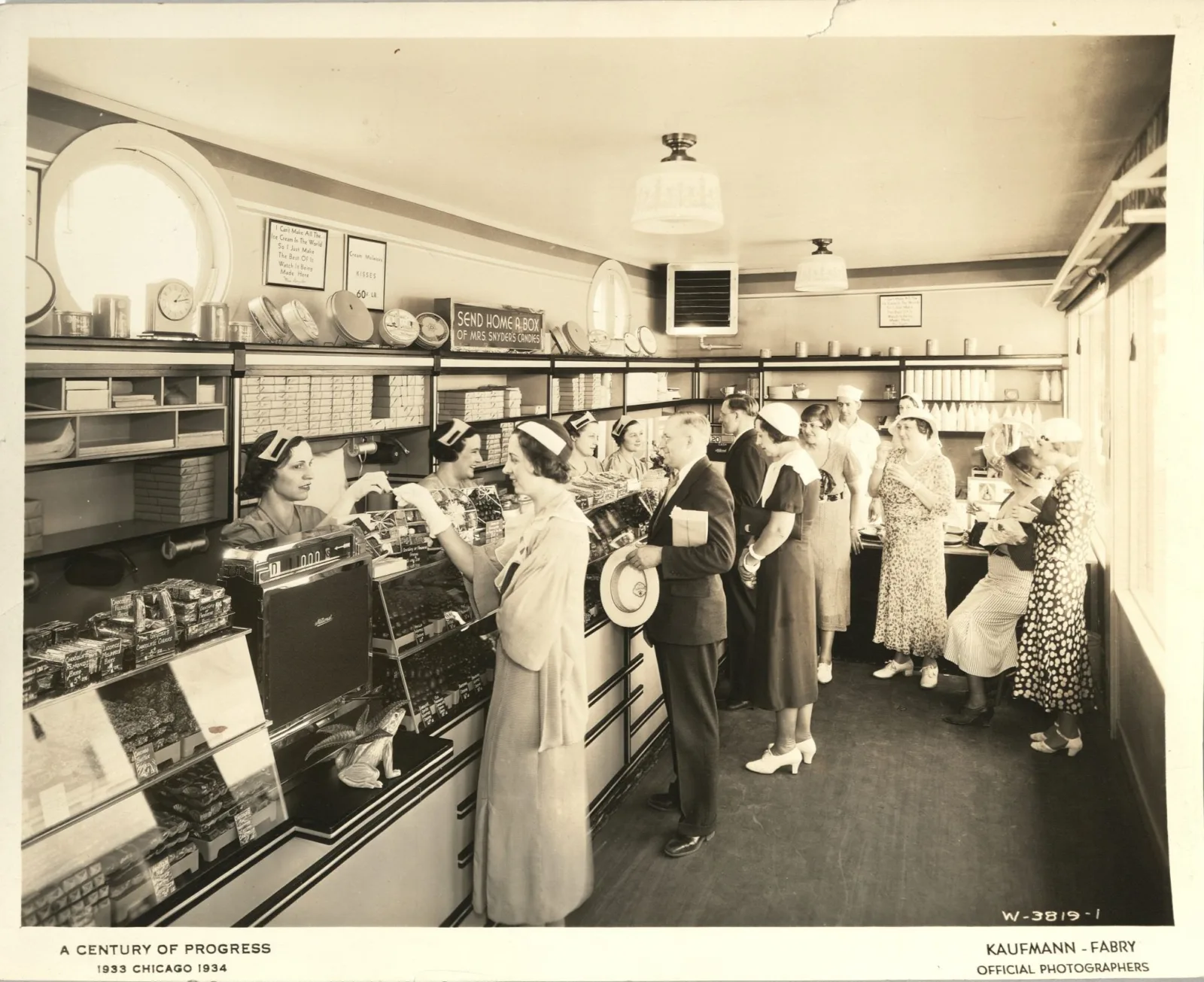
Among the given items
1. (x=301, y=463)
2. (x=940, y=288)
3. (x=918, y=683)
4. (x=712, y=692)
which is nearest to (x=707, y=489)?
(x=712, y=692)

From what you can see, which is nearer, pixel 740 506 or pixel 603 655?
pixel 603 655

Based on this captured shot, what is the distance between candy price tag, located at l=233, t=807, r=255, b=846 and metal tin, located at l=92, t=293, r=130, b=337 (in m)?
1.68

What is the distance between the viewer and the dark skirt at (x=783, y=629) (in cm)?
332

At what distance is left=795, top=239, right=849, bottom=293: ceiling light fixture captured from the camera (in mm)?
3178

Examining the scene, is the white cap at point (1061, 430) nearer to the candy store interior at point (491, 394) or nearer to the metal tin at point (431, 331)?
the candy store interior at point (491, 394)

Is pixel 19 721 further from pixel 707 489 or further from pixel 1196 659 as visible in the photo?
pixel 1196 659

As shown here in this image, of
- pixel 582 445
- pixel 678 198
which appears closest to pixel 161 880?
pixel 678 198

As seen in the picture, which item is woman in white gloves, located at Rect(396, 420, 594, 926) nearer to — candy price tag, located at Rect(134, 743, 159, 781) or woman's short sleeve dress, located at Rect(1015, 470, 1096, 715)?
candy price tag, located at Rect(134, 743, 159, 781)

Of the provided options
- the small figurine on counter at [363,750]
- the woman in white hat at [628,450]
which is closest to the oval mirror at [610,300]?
the woman in white hat at [628,450]

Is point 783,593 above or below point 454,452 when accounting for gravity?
below

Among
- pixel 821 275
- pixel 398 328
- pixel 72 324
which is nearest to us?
pixel 72 324

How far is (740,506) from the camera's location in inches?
154

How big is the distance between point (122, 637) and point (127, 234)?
1.69m

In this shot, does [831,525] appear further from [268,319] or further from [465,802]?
[268,319]
